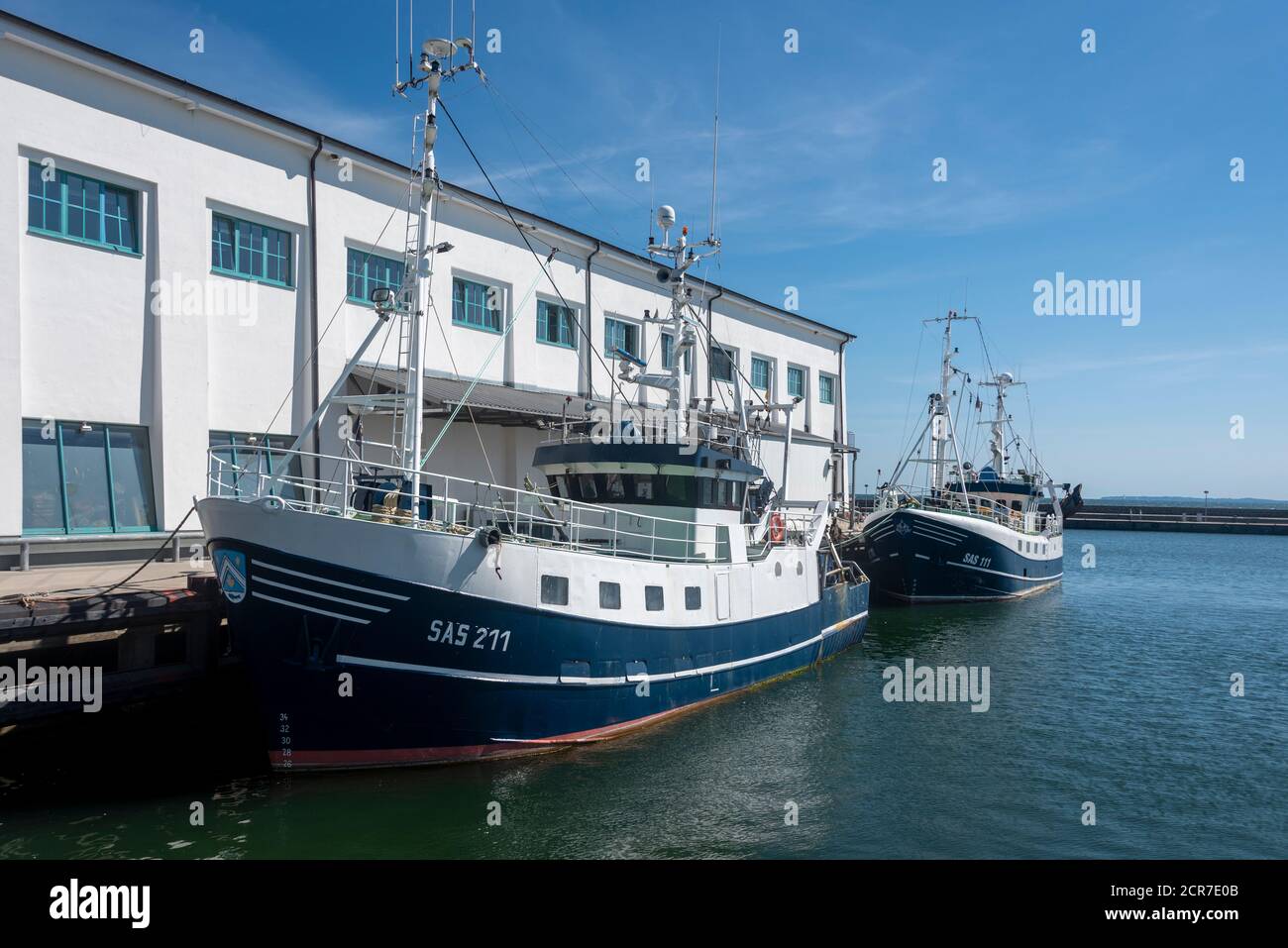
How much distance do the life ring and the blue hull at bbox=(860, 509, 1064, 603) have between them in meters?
13.3

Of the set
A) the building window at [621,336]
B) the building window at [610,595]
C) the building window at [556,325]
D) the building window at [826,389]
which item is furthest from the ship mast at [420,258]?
the building window at [826,389]

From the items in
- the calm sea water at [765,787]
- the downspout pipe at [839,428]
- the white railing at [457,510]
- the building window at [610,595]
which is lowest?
the calm sea water at [765,787]

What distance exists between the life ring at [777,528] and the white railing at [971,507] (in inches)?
577

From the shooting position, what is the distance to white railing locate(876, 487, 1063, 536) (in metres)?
34.5

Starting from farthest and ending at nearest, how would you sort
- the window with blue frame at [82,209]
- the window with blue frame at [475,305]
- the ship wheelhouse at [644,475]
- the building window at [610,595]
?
1. the window with blue frame at [475,305]
2. the ship wheelhouse at [644,475]
3. the window with blue frame at [82,209]
4. the building window at [610,595]

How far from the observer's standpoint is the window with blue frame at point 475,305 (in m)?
23.8

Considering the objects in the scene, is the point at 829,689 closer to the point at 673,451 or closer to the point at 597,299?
the point at 673,451

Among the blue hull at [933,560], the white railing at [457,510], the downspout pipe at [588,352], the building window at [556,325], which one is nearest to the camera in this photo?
the white railing at [457,510]

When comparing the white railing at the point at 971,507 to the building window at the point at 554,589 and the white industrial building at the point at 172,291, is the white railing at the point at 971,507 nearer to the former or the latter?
the white industrial building at the point at 172,291

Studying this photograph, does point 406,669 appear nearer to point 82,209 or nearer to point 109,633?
point 109,633

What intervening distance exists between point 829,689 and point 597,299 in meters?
14.7

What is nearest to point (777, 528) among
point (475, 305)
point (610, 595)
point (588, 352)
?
point (610, 595)

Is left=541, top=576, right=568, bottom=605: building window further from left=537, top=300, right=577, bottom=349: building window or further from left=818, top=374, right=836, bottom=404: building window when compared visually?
left=818, top=374, right=836, bottom=404: building window
